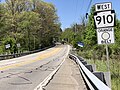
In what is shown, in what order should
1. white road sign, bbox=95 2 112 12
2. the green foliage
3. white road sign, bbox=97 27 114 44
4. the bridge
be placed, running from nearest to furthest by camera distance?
white road sign, bbox=97 27 114 44 → white road sign, bbox=95 2 112 12 → the bridge → the green foliage

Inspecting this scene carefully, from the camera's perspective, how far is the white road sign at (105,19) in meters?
10.7

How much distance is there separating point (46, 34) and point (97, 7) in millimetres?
111935

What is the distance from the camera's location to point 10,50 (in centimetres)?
7569

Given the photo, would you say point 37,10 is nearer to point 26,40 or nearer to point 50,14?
point 50,14

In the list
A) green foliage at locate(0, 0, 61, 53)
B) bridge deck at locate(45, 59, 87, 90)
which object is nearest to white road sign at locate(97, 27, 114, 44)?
bridge deck at locate(45, 59, 87, 90)

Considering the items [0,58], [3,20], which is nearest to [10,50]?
[3,20]

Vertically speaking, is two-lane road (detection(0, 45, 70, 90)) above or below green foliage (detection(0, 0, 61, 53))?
below

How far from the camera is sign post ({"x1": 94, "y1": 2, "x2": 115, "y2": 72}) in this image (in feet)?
35.0

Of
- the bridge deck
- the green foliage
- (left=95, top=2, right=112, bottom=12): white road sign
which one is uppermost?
the green foliage

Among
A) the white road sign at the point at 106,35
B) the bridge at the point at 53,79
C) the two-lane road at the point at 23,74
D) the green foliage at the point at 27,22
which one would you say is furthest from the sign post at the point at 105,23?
the green foliage at the point at 27,22

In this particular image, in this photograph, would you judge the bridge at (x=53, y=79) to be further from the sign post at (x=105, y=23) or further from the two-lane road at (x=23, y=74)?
the sign post at (x=105, y=23)

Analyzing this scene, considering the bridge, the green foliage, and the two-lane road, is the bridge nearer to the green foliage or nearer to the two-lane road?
the two-lane road

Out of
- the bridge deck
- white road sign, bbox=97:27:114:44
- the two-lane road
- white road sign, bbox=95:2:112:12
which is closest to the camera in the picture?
white road sign, bbox=97:27:114:44

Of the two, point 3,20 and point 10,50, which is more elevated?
point 3,20
